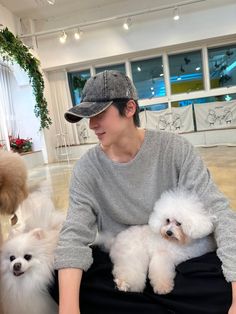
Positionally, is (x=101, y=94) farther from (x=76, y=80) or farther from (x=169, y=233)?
(x=76, y=80)

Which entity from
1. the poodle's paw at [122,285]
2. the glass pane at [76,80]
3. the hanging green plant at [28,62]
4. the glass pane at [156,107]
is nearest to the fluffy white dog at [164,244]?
the poodle's paw at [122,285]

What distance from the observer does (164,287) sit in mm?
1003

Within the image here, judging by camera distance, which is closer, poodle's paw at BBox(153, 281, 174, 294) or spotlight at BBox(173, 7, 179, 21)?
poodle's paw at BBox(153, 281, 174, 294)

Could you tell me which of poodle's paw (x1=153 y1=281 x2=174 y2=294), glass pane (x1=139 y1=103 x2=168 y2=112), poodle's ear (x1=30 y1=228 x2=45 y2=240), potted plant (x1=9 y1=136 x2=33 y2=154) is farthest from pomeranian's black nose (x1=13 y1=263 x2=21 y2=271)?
glass pane (x1=139 y1=103 x2=168 y2=112)

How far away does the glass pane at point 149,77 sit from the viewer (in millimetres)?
8539

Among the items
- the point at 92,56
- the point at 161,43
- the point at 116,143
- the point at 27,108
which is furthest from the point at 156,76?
the point at 116,143

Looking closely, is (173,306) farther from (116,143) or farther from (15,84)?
(15,84)

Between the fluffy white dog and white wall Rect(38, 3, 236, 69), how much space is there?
7323mm

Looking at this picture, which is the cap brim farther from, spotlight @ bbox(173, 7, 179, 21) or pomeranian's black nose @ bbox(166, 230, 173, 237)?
spotlight @ bbox(173, 7, 179, 21)

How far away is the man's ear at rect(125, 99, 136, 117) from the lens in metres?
1.13

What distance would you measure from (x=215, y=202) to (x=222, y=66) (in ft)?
26.1

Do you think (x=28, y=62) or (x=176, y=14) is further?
(x=176, y=14)

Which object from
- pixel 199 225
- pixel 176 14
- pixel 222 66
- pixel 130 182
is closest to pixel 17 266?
pixel 130 182

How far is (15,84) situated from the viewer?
817 cm
